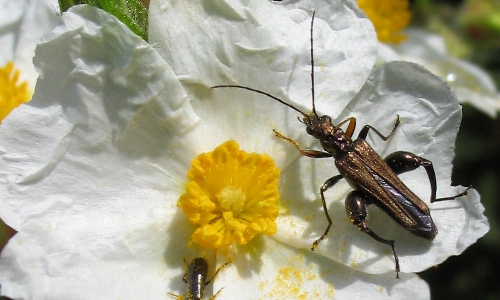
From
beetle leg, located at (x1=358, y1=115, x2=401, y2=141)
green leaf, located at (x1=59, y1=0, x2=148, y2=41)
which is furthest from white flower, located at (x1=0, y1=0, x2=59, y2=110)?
beetle leg, located at (x1=358, y1=115, x2=401, y2=141)

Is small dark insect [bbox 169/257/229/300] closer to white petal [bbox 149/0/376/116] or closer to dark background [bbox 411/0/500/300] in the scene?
white petal [bbox 149/0/376/116]


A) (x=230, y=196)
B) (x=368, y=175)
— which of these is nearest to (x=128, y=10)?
(x=230, y=196)

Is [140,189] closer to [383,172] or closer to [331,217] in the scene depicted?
[331,217]

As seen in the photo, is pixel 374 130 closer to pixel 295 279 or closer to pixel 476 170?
pixel 295 279

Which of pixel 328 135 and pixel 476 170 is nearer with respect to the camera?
pixel 328 135

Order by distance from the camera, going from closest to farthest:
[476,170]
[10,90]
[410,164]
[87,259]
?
[87,259] < [410,164] < [10,90] < [476,170]
